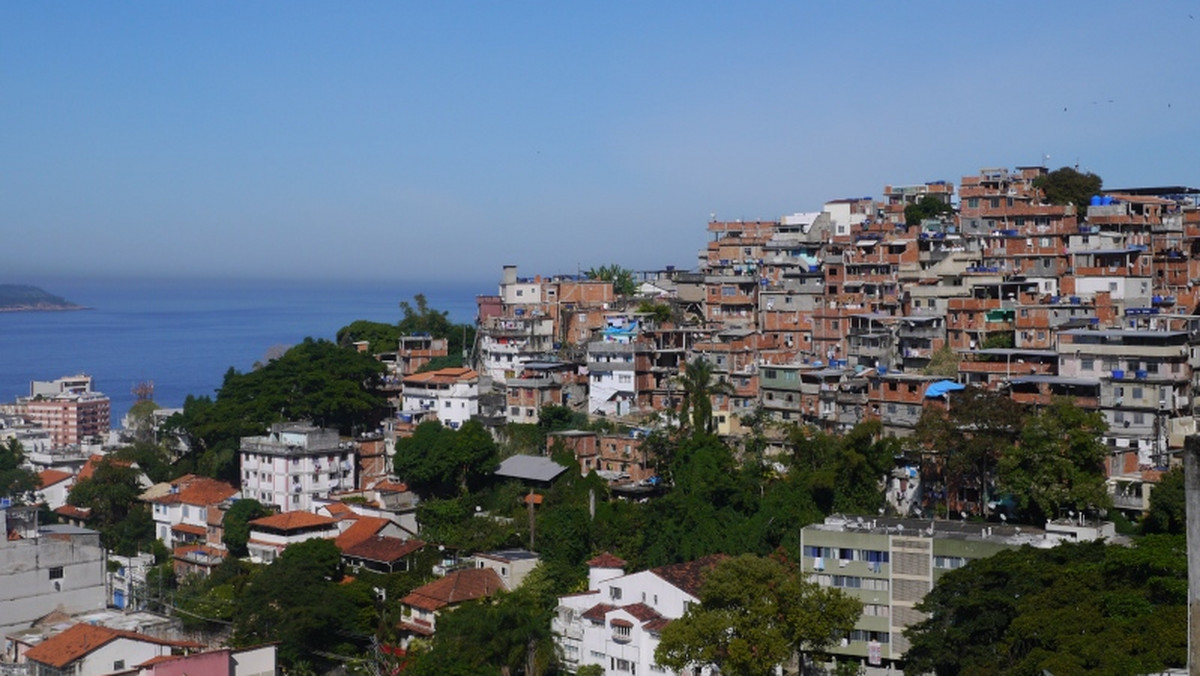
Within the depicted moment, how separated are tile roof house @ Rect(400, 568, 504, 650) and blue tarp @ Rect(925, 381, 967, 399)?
7.39 metres

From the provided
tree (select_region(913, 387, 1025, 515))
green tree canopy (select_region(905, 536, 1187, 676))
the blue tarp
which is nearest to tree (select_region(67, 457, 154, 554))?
the blue tarp

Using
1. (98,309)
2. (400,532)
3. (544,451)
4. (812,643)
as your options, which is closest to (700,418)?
(544,451)

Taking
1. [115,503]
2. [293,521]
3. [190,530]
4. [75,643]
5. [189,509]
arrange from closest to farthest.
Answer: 1. [75,643]
2. [293,521]
3. [190,530]
4. [189,509]
5. [115,503]

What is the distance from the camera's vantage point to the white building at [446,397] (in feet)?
99.3

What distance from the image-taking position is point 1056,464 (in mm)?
19844

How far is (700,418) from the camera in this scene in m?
25.0

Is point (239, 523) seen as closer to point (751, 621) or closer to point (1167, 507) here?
point (751, 621)

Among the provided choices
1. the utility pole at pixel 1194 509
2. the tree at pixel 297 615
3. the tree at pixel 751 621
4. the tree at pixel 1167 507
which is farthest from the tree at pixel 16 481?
the utility pole at pixel 1194 509

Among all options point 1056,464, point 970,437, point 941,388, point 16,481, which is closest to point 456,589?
point 970,437

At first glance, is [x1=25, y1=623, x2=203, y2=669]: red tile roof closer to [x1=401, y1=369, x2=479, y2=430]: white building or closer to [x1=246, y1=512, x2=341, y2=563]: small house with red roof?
[x1=246, y1=512, x2=341, y2=563]: small house with red roof

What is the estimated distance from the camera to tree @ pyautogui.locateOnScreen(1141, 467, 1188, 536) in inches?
718

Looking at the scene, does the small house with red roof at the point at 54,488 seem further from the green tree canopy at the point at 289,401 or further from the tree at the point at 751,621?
the tree at the point at 751,621

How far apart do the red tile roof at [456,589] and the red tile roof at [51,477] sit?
559 inches

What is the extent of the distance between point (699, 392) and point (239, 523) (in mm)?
8633
